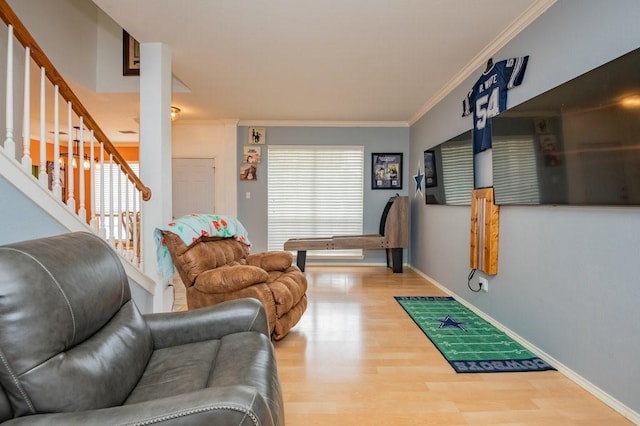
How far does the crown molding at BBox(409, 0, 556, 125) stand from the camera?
2.42 metres

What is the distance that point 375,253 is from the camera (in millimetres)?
5887

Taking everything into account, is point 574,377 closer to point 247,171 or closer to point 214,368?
point 214,368

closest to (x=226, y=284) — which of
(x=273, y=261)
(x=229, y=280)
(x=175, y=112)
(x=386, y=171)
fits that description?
(x=229, y=280)

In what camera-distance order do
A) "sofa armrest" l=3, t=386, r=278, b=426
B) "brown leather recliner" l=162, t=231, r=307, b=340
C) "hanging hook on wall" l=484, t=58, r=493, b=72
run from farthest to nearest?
"hanging hook on wall" l=484, t=58, r=493, b=72, "brown leather recliner" l=162, t=231, r=307, b=340, "sofa armrest" l=3, t=386, r=278, b=426

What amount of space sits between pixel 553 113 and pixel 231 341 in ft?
7.40

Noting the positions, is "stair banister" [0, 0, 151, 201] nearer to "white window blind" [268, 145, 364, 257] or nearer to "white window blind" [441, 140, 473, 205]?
"white window blind" [441, 140, 473, 205]

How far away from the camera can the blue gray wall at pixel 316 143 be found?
5820 mm

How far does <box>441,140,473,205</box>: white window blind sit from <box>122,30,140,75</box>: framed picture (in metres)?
3.58

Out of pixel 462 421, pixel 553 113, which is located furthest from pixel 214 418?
pixel 553 113

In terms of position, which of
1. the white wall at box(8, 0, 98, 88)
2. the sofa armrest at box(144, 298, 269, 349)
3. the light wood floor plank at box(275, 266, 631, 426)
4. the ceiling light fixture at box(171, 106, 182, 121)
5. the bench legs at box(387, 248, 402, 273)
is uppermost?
the white wall at box(8, 0, 98, 88)

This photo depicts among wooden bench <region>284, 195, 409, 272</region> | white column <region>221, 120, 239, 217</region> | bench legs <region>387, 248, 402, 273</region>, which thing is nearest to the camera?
wooden bench <region>284, 195, 409, 272</region>

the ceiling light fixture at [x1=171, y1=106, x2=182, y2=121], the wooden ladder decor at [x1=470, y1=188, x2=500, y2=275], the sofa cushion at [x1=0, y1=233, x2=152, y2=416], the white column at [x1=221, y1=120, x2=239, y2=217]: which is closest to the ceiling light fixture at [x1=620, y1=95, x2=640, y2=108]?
the wooden ladder decor at [x1=470, y1=188, x2=500, y2=275]

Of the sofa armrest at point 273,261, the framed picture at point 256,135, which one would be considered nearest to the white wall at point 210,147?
the framed picture at point 256,135

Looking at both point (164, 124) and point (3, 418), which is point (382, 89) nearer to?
point (164, 124)
